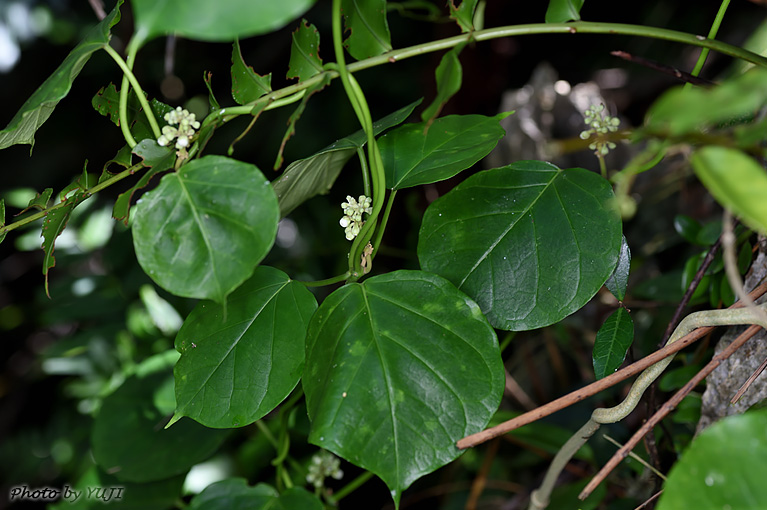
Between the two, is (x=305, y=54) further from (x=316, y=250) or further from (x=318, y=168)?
(x=316, y=250)

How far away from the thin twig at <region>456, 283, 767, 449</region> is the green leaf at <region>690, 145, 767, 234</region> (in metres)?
0.22

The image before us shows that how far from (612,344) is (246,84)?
15.5 inches

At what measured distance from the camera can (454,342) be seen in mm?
450

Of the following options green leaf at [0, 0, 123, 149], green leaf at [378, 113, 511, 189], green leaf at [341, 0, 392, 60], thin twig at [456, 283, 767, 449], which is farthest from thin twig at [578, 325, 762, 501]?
green leaf at [0, 0, 123, 149]

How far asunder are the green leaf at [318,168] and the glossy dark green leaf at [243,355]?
0.10 meters

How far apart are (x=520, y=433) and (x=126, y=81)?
68 centimetres

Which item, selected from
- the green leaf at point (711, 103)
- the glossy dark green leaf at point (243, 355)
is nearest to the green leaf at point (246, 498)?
the glossy dark green leaf at point (243, 355)

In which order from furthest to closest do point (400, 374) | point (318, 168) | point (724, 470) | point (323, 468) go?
point (323, 468), point (318, 168), point (400, 374), point (724, 470)

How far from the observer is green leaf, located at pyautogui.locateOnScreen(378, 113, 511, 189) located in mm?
498

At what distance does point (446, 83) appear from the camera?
0.40m

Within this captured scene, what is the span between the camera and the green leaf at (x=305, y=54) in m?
0.49

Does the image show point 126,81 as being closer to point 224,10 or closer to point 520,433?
point 224,10

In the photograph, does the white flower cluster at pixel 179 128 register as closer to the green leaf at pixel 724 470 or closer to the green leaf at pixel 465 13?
the green leaf at pixel 465 13

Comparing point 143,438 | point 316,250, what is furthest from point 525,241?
point 316,250
